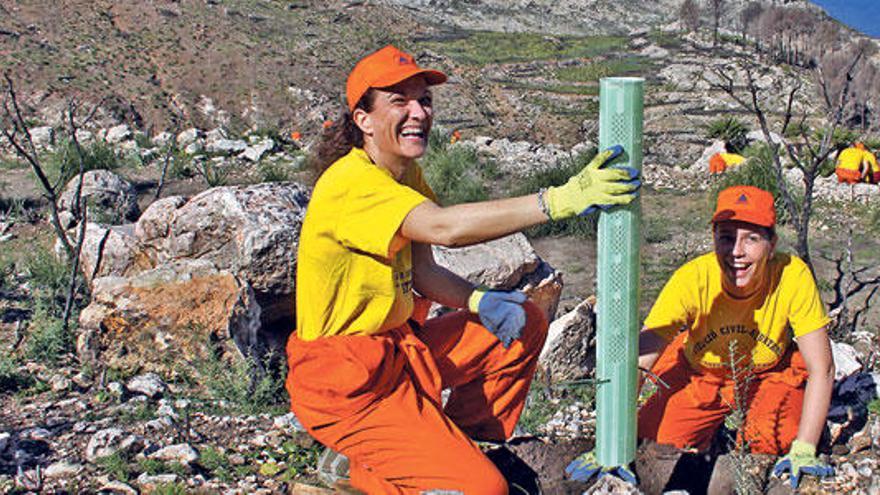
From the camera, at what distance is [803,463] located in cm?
341

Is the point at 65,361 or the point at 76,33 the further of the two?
the point at 76,33

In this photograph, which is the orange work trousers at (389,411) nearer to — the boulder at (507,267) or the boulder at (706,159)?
the boulder at (507,267)

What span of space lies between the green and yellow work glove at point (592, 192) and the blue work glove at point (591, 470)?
1010 millimetres

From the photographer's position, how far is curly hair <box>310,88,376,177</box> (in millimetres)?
3412

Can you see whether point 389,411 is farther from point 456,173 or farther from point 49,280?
point 456,173

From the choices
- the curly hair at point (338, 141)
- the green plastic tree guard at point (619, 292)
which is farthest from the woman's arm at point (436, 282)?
the green plastic tree guard at point (619, 292)

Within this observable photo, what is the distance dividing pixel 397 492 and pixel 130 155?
903cm

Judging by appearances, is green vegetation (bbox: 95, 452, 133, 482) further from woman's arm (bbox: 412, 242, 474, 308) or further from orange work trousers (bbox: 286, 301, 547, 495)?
woman's arm (bbox: 412, 242, 474, 308)

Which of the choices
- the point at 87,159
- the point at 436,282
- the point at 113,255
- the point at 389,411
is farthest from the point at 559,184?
the point at 389,411

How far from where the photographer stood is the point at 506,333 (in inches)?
133

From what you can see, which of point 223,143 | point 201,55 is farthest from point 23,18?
point 223,143

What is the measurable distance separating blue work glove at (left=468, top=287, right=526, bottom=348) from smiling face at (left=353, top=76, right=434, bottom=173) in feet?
2.01

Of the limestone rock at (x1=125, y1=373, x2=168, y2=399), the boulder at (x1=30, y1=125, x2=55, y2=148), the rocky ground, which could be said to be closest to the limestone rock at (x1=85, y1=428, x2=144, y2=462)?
the rocky ground

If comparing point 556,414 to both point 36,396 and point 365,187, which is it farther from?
point 36,396
